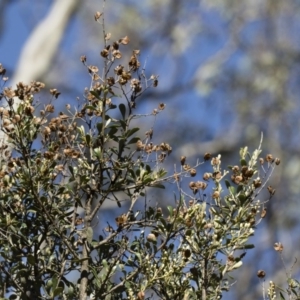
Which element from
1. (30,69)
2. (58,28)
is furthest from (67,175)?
(58,28)

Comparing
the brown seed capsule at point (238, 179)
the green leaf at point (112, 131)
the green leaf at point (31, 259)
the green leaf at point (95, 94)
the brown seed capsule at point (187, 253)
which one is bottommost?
the brown seed capsule at point (187, 253)

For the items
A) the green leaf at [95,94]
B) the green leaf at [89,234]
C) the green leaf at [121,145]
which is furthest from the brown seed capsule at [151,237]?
the green leaf at [95,94]

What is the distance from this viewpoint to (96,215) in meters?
2.71

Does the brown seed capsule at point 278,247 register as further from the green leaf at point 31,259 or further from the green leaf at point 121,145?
the green leaf at point 31,259

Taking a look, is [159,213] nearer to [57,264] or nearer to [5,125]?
[57,264]

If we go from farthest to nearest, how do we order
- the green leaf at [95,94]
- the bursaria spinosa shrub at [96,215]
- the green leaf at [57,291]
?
the green leaf at [95,94], the bursaria spinosa shrub at [96,215], the green leaf at [57,291]

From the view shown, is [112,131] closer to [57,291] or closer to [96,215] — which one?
[96,215]

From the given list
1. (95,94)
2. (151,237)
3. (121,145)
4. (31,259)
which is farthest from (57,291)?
(95,94)

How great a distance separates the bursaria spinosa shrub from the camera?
249 centimetres

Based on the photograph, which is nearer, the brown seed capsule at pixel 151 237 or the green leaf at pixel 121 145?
the brown seed capsule at pixel 151 237

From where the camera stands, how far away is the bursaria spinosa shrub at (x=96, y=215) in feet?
8.18

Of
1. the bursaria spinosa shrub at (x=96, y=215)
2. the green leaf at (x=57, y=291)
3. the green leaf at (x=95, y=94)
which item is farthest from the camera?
the green leaf at (x=95, y=94)

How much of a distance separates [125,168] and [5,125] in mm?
378

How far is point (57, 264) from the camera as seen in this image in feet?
8.41
